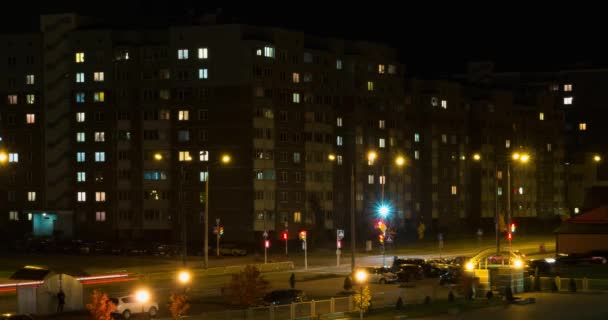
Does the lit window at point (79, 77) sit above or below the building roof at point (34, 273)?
above

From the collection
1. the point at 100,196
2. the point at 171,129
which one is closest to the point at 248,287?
the point at 171,129

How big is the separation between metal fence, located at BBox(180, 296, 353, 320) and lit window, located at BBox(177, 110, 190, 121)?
7600 cm

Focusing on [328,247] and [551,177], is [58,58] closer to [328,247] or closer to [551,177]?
[328,247]

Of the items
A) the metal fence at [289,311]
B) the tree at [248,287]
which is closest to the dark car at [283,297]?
the tree at [248,287]

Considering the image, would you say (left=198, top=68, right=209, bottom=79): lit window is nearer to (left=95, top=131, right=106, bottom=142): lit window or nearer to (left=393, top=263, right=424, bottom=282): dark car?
(left=95, top=131, right=106, bottom=142): lit window

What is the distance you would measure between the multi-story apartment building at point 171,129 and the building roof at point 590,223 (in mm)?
29104

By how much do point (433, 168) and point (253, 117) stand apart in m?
42.5

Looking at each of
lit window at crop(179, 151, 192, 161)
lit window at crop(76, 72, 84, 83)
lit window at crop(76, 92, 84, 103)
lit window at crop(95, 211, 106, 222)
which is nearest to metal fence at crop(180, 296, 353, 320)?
lit window at crop(179, 151, 192, 161)

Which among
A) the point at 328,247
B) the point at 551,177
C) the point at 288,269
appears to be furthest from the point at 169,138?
the point at 551,177

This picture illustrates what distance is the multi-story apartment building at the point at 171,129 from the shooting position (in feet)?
413

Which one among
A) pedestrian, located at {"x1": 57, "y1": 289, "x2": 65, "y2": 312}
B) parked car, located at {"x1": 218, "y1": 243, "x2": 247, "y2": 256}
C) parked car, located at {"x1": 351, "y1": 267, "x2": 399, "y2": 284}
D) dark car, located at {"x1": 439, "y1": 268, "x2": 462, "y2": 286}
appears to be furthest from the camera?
parked car, located at {"x1": 218, "y1": 243, "x2": 247, "y2": 256}

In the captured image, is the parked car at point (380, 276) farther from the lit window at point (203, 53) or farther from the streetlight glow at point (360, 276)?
the lit window at point (203, 53)

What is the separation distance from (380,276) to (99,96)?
6511cm

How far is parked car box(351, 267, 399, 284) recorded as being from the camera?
246 feet
